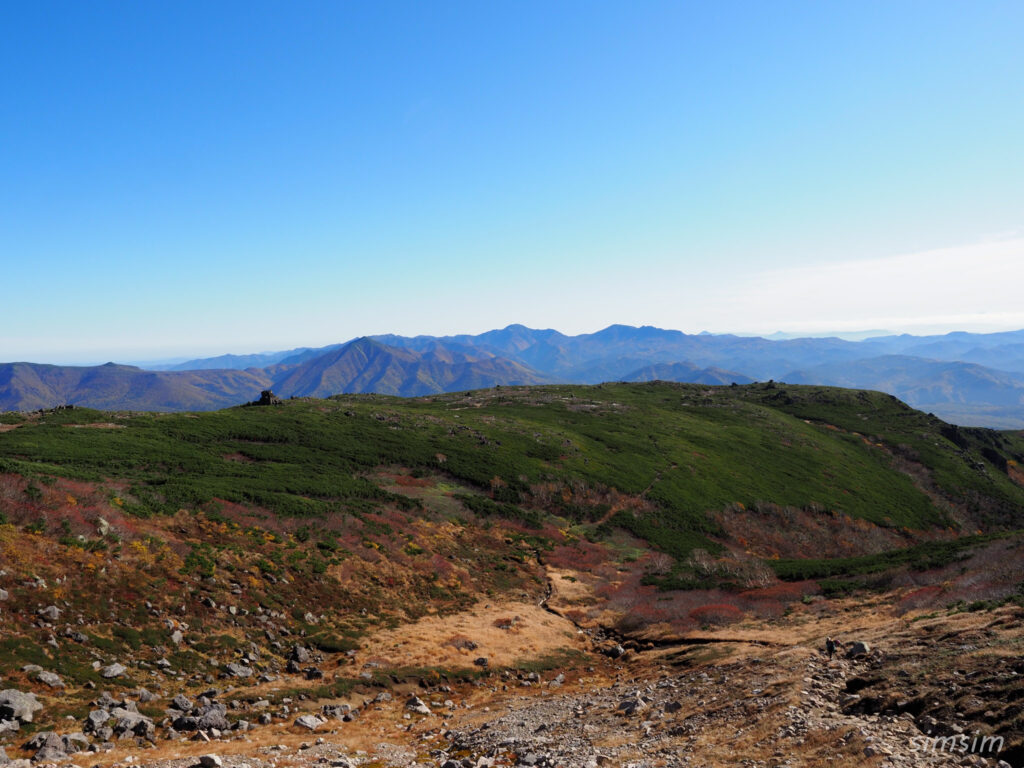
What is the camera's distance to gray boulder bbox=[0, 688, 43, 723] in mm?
14547

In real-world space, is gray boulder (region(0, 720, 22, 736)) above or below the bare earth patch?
above

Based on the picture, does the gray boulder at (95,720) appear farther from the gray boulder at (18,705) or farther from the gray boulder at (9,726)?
the gray boulder at (9,726)

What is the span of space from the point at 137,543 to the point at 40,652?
964 centimetres

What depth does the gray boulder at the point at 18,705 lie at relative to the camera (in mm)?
14547

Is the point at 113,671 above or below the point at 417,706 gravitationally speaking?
above

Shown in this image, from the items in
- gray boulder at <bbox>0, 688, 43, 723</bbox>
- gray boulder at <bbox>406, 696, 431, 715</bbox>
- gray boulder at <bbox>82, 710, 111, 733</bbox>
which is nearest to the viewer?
gray boulder at <bbox>0, 688, 43, 723</bbox>

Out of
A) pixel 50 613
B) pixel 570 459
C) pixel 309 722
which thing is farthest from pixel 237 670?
pixel 570 459

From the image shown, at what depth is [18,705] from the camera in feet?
48.9

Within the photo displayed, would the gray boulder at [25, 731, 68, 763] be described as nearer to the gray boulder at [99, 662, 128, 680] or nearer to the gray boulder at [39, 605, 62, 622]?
the gray boulder at [99, 662, 128, 680]

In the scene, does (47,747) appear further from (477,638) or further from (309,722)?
(477,638)

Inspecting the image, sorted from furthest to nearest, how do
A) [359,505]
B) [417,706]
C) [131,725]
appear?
[359,505]
[417,706]
[131,725]

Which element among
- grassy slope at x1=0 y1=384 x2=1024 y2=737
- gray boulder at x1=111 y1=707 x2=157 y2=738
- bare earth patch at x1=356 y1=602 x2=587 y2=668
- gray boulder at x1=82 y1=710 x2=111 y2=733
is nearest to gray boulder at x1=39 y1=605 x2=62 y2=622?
grassy slope at x1=0 y1=384 x2=1024 y2=737

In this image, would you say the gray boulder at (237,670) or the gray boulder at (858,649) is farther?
the gray boulder at (237,670)

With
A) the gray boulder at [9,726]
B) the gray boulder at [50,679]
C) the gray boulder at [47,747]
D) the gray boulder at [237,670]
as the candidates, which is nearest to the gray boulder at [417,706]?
the gray boulder at [237,670]
